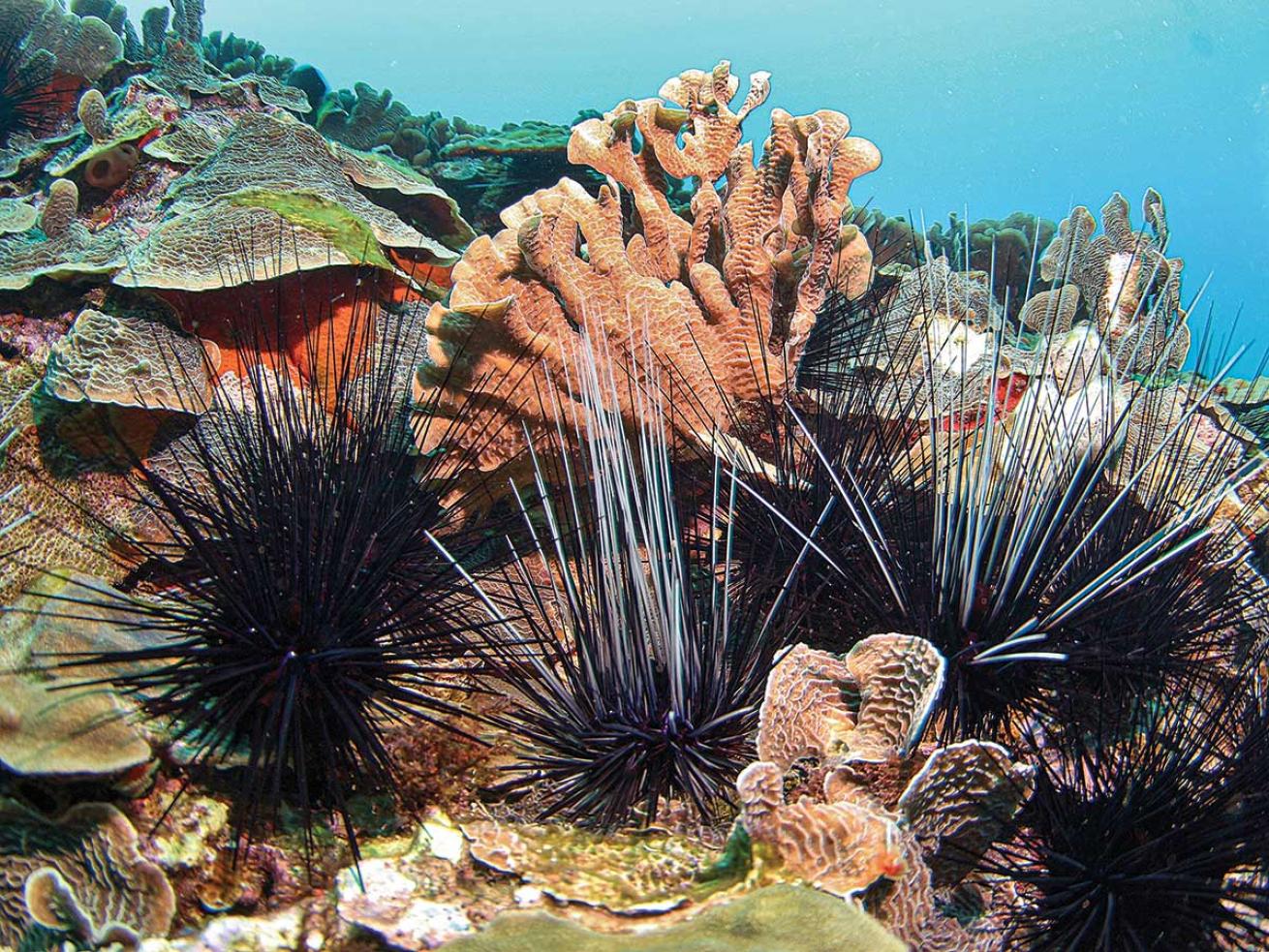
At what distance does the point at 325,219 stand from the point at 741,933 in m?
3.68

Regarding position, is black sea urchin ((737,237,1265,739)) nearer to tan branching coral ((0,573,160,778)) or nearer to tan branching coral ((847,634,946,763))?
tan branching coral ((847,634,946,763))

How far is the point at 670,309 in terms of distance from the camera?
307cm

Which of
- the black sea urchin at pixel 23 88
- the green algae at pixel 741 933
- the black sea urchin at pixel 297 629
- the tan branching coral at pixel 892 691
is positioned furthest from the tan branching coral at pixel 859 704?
the black sea urchin at pixel 23 88

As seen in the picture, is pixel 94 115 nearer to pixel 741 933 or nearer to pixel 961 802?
pixel 741 933

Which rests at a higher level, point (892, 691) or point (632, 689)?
point (892, 691)

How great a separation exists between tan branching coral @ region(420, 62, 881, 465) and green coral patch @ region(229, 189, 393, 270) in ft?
2.72

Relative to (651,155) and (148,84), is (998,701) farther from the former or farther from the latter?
(148,84)

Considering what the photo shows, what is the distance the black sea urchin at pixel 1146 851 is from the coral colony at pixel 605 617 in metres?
0.01

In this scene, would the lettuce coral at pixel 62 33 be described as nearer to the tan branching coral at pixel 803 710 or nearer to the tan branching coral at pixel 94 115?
the tan branching coral at pixel 94 115

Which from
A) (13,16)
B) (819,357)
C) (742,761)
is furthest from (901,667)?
(13,16)

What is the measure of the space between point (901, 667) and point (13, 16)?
8.16 meters

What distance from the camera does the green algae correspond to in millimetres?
1289

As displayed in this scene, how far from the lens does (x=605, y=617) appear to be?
6.62 ft

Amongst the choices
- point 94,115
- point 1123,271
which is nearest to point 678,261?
point 1123,271
